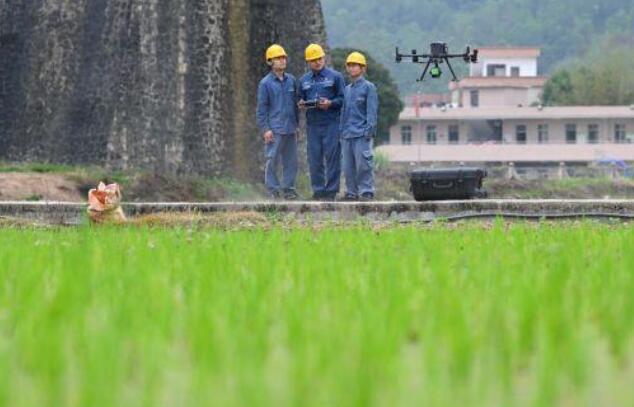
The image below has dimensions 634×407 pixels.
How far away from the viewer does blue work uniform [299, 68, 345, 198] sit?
1591 centimetres

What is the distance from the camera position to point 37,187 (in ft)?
69.4

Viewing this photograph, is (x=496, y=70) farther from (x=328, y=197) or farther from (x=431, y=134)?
(x=328, y=197)

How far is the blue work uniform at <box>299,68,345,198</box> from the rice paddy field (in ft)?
29.8

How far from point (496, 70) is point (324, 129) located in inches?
3297

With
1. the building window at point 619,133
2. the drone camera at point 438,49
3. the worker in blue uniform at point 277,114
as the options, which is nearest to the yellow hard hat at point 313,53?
the worker in blue uniform at point 277,114

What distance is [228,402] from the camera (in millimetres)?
2715

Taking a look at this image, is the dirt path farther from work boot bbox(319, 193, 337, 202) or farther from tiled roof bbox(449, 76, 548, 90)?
tiled roof bbox(449, 76, 548, 90)

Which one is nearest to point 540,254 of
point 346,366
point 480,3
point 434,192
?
point 346,366

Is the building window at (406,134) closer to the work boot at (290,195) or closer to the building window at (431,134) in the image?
the building window at (431,134)

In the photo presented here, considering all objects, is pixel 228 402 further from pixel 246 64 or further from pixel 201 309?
pixel 246 64

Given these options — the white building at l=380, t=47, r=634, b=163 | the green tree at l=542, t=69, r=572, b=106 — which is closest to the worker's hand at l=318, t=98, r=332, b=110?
the white building at l=380, t=47, r=634, b=163

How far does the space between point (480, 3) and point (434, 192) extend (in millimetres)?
129549

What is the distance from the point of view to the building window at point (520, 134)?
76.8 metres

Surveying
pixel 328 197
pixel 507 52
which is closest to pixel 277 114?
pixel 328 197
